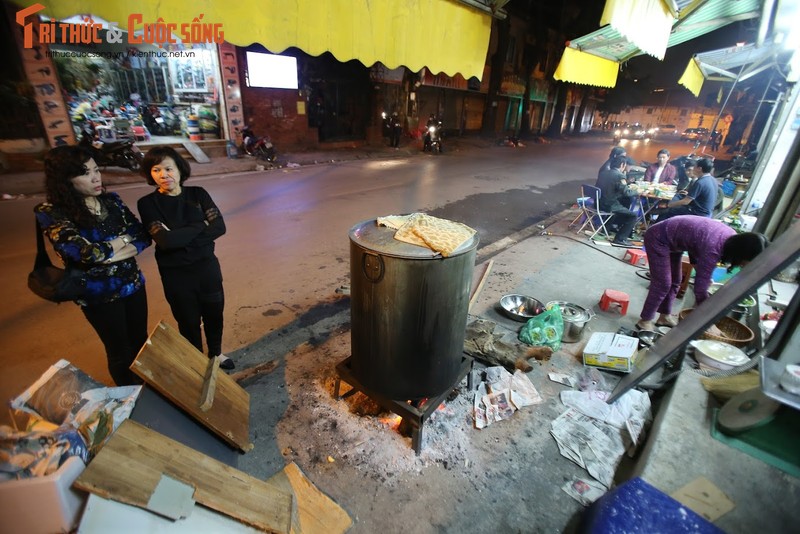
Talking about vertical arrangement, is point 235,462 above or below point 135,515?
below

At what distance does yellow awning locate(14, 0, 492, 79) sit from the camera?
1.87 metres

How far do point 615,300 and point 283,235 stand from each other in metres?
5.70

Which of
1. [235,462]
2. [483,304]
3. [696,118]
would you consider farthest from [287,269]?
[696,118]

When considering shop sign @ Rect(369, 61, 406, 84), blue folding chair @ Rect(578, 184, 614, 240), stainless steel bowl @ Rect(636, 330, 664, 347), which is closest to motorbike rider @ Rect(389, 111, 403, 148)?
shop sign @ Rect(369, 61, 406, 84)

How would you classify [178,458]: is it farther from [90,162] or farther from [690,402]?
[690,402]

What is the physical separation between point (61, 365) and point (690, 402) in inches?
169

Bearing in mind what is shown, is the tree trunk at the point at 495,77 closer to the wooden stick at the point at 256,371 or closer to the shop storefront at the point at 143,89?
the shop storefront at the point at 143,89

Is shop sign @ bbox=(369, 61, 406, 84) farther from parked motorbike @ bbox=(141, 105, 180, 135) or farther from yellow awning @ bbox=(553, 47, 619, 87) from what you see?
yellow awning @ bbox=(553, 47, 619, 87)

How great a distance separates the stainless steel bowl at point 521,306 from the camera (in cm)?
468

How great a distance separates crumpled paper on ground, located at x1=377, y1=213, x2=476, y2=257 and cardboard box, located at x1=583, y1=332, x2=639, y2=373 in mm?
2188

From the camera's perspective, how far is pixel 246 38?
2.15 meters

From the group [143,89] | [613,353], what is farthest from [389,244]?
[143,89]

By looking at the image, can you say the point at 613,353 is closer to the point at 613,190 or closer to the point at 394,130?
the point at 613,190

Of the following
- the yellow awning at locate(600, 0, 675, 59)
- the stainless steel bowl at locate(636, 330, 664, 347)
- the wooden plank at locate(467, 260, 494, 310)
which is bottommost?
the wooden plank at locate(467, 260, 494, 310)
